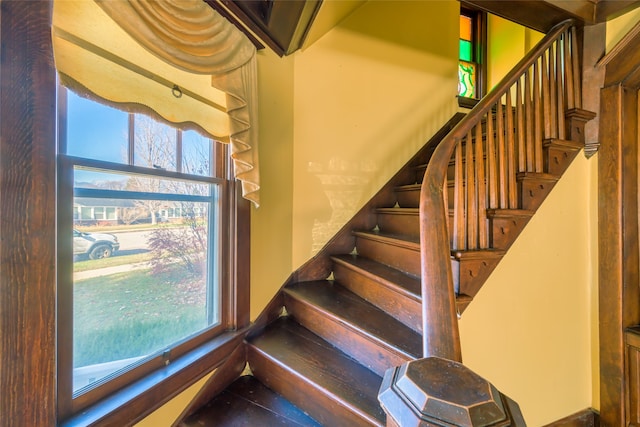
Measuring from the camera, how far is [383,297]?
1.56 m

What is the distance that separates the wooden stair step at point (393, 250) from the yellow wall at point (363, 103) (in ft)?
0.84

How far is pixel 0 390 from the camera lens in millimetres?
700

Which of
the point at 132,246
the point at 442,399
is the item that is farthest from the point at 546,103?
the point at 132,246

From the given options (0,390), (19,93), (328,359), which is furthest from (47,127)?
(328,359)

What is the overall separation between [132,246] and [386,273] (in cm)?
127

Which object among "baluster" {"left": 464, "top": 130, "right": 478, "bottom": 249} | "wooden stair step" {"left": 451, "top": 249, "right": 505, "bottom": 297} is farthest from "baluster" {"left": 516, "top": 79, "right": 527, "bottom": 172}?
"wooden stair step" {"left": 451, "top": 249, "right": 505, "bottom": 297}

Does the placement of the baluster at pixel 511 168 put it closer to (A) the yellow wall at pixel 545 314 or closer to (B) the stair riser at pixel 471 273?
(A) the yellow wall at pixel 545 314

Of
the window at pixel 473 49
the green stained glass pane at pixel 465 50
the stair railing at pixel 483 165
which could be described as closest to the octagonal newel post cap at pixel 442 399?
the stair railing at pixel 483 165

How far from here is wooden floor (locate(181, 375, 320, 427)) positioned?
1.24 metres

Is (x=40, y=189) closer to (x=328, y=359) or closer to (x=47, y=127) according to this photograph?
(x=47, y=127)

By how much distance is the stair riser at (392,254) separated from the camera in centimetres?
162

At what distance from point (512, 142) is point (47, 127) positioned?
6.14 feet

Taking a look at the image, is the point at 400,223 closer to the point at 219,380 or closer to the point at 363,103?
the point at 363,103

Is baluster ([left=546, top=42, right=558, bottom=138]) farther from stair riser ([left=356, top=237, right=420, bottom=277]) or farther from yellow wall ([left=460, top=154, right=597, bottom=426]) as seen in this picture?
stair riser ([left=356, top=237, right=420, bottom=277])
